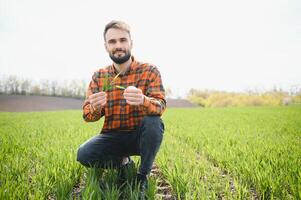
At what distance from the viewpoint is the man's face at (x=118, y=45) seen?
2.61 meters

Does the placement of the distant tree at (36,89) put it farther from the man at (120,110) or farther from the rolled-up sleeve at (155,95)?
the rolled-up sleeve at (155,95)

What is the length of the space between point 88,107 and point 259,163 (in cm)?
210

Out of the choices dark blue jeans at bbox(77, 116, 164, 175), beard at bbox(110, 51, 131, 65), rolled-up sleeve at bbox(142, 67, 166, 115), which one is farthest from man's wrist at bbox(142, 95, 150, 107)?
beard at bbox(110, 51, 131, 65)

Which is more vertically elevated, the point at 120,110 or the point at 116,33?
the point at 116,33

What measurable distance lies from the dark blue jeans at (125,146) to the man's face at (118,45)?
741 mm

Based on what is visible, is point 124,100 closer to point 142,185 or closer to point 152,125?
point 152,125

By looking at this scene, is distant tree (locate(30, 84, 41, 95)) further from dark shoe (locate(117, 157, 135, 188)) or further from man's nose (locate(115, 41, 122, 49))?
man's nose (locate(115, 41, 122, 49))

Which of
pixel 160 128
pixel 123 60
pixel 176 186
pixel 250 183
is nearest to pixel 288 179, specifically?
pixel 250 183

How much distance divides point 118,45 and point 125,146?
111 centimetres

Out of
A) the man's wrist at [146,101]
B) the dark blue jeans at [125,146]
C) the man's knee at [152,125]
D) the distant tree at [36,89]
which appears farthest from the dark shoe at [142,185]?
the distant tree at [36,89]

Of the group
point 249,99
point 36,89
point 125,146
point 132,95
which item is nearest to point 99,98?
point 132,95

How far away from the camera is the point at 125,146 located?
8.80 feet

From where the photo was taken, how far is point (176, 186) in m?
2.29

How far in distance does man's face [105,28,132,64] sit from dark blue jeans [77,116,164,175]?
2.43ft
